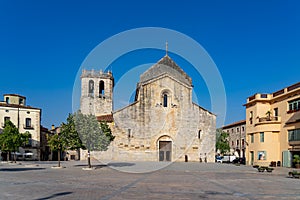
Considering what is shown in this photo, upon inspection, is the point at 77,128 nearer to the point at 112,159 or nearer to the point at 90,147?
the point at 90,147

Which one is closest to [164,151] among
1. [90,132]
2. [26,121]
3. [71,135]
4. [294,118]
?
[294,118]

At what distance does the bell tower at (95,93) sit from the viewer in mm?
65000

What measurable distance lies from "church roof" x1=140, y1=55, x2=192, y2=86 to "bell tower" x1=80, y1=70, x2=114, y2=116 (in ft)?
32.6

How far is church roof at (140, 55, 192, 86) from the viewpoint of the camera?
60.0 metres

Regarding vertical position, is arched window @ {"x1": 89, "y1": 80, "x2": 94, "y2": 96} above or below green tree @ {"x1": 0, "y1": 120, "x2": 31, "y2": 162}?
above

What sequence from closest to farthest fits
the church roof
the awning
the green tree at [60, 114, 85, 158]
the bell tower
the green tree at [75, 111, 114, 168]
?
the green tree at [75, 111, 114, 168], the green tree at [60, 114, 85, 158], the awning, the church roof, the bell tower

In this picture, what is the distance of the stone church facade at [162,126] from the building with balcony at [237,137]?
58.2 ft

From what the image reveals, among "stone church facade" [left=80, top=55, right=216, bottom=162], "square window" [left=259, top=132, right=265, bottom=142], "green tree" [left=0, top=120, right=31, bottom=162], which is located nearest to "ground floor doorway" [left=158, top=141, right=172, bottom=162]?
"stone church facade" [left=80, top=55, right=216, bottom=162]

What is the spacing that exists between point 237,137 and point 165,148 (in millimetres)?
26718

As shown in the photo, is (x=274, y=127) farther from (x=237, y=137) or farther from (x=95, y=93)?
(x=95, y=93)

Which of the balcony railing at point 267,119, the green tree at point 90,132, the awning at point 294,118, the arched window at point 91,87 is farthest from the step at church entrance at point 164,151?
the green tree at point 90,132

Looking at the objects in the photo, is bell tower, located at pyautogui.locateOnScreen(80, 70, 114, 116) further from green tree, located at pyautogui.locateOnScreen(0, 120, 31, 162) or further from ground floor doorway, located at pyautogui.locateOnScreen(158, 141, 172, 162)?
green tree, located at pyautogui.locateOnScreen(0, 120, 31, 162)

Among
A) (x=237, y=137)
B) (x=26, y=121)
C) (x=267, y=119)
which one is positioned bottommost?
(x=237, y=137)

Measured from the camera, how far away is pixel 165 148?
2114 inches
